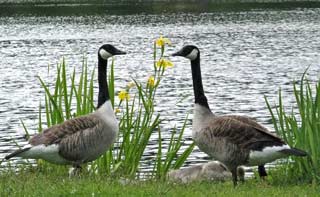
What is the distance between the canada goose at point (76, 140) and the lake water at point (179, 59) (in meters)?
4.09

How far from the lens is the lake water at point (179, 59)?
34.2 metres

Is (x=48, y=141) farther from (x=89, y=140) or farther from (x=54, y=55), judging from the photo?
(x=54, y=55)

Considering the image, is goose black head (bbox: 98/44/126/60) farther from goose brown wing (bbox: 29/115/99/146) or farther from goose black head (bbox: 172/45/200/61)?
goose brown wing (bbox: 29/115/99/146)

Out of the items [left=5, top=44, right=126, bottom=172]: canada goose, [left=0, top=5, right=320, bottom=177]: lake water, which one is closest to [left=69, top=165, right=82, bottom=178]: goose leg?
[left=5, top=44, right=126, bottom=172]: canada goose

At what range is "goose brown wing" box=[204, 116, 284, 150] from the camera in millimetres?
10578

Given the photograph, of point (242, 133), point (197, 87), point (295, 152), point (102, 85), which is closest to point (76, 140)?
point (102, 85)

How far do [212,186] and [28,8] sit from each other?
105 metres

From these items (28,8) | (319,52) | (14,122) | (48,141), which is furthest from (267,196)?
(28,8)

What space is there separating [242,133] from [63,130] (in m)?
2.75

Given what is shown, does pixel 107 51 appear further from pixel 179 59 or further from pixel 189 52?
pixel 179 59

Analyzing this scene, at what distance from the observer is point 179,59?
57312mm

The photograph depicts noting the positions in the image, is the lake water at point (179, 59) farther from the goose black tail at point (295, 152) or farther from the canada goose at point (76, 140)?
the goose black tail at point (295, 152)

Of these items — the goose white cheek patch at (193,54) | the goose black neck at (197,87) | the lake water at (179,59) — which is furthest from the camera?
the lake water at (179,59)

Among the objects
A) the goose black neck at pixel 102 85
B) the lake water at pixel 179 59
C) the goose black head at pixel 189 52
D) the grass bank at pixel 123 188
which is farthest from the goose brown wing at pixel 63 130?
the lake water at pixel 179 59
